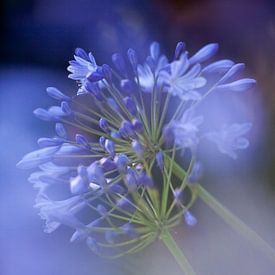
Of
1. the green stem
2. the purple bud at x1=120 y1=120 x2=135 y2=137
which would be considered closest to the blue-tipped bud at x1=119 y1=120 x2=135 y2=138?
the purple bud at x1=120 y1=120 x2=135 y2=137

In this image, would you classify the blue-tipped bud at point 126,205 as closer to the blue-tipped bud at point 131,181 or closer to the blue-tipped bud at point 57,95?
the blue-tipped bud at point 131,181

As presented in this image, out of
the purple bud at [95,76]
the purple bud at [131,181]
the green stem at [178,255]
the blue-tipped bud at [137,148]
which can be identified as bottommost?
the green stem at [178,255]

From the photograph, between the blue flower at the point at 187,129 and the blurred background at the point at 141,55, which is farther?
the blurred background at the point at 141,55

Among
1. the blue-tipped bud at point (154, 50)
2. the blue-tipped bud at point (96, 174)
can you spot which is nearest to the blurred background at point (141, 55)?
the blue-tipped bud at point (154, 50)

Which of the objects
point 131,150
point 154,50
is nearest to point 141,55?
point 154,50

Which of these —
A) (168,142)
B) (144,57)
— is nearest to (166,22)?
(144,57)

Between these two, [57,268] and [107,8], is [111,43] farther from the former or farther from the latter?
[57,268]

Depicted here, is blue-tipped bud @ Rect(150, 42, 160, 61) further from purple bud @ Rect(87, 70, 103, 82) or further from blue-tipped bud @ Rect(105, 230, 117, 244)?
blue-tipped bud @ Rect(105, 230, 117, 244)

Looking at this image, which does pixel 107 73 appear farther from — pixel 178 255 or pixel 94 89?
pixel 178 255
